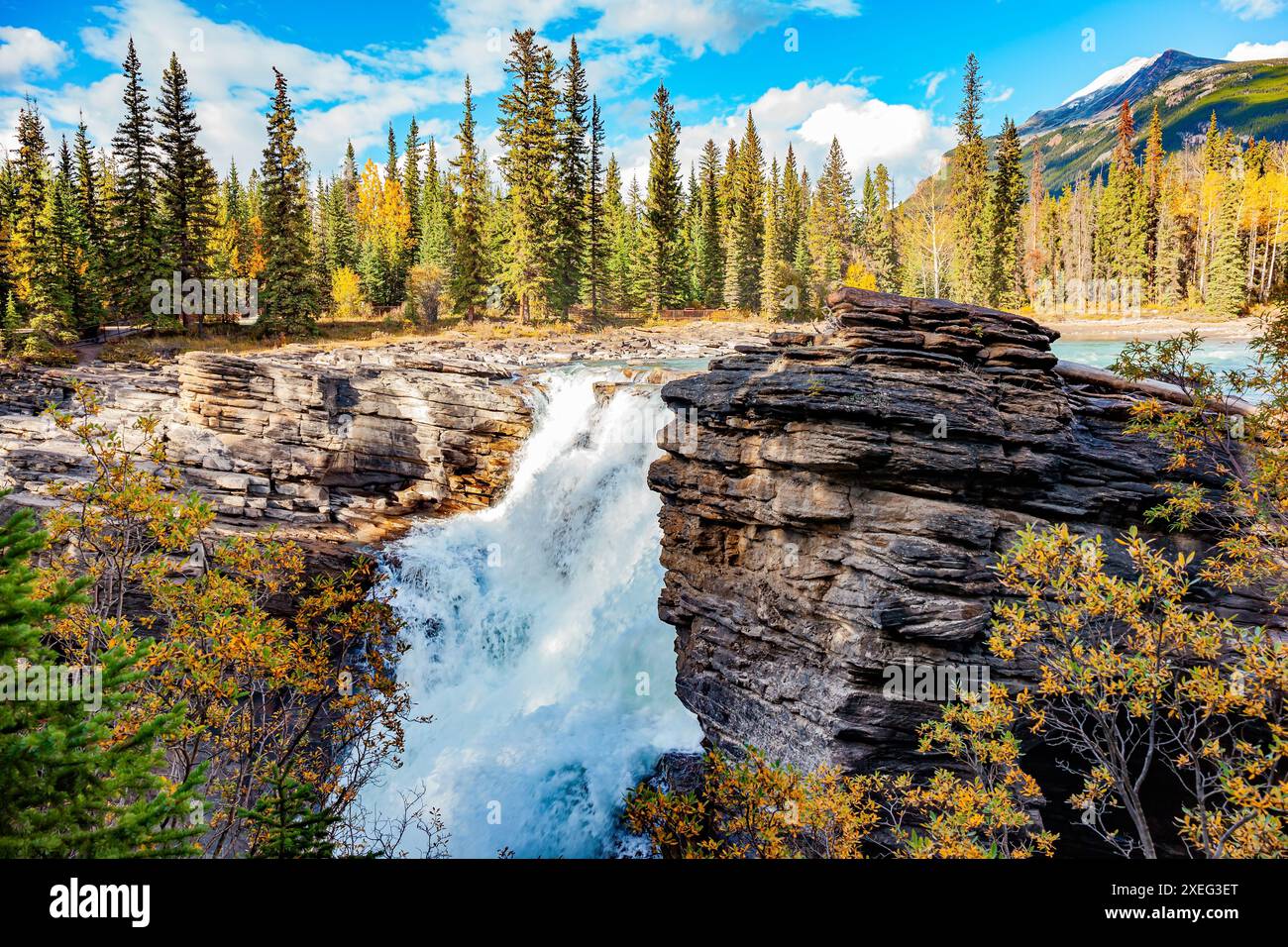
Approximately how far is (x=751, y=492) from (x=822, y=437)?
248 cm

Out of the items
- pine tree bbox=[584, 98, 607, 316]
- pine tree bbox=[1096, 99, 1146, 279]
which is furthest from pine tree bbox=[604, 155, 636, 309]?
pine tree bbox=[1096, 99, 1146, 279]

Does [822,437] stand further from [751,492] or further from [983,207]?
[983,207]

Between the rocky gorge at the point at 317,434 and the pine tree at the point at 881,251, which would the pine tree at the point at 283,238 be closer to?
the rocky gorge at the point at 317,434

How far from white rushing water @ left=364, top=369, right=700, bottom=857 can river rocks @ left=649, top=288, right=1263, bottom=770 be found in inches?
123

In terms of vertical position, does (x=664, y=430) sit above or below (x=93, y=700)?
above

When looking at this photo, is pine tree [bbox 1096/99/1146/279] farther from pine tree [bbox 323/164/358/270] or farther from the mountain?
pine tree [bbox 323/164/358/270]

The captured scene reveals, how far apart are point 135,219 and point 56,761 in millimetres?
49944

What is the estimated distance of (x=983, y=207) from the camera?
53.8 m

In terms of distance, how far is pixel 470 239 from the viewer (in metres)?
50.8

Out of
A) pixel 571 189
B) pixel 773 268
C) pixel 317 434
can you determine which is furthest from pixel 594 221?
pixel 317 434

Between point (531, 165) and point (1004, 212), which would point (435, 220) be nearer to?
point (531, 165)

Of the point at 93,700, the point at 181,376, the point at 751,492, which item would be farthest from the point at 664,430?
the point at 181,376

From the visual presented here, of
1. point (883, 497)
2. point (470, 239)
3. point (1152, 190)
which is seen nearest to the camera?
point (883, 497)

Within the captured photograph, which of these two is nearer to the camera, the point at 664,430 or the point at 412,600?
the point at 664,430
